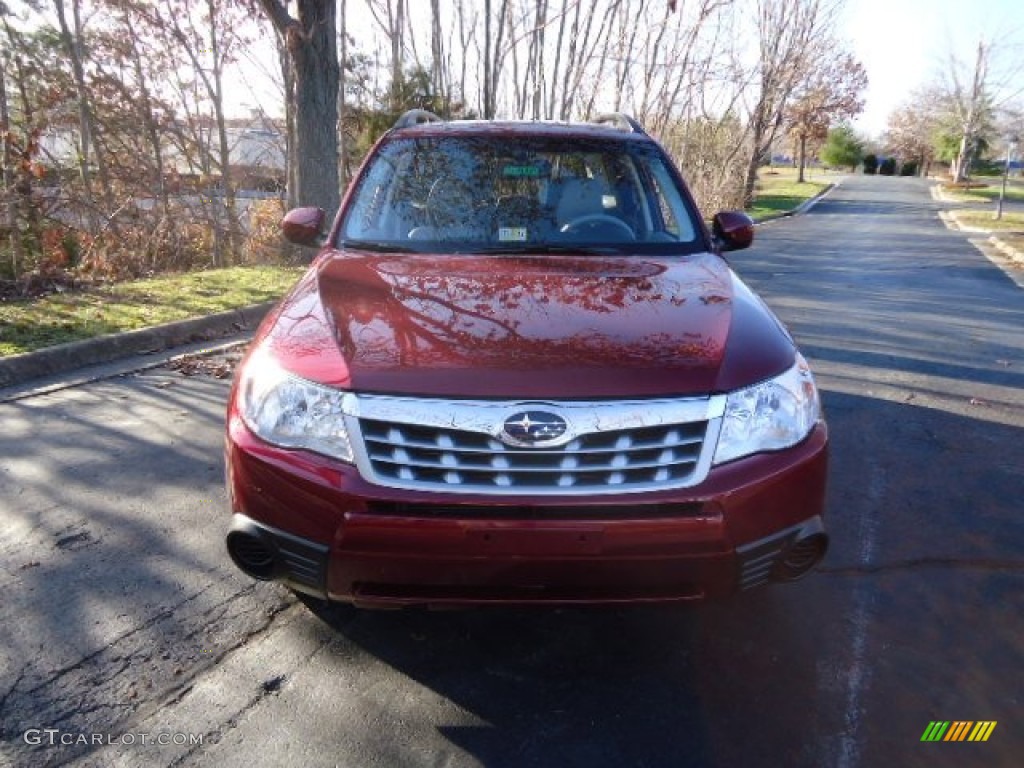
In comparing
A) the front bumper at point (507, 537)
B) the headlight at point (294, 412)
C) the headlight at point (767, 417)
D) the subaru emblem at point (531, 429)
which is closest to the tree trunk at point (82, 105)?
the headlight at point (294, 412)

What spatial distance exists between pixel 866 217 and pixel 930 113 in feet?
135

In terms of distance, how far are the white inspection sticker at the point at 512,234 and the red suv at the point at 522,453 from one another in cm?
85

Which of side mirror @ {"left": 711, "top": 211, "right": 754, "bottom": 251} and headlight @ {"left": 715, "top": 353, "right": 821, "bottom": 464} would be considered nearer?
headlight @ {"left": 715, "top": 353, "right": 821, "bottom": 464}

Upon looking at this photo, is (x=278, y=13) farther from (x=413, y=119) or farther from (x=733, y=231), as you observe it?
(x=733, y=231)

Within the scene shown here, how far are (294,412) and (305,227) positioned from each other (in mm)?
1826

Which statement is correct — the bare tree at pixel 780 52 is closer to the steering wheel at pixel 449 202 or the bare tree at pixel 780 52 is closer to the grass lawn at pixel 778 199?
the grass lawn at pixel 778 199

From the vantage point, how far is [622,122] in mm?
4676

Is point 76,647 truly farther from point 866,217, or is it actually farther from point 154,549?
point 866,217

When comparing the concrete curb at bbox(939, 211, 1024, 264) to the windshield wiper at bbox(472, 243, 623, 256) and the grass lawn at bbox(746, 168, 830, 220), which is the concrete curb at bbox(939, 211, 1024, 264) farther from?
the windshield wiper at bbox(472, 243, 623, 256)

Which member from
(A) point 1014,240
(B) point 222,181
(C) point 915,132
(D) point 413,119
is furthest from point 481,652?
(C) point 915,132

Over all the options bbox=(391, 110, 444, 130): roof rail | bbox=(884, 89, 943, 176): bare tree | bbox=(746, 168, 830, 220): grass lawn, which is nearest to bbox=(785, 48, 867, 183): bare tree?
bbox=(746, 168, 830, 220): grass lawn

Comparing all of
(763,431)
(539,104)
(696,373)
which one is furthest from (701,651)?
(539,104)

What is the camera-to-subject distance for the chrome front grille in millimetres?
2121

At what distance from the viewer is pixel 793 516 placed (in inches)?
89.7
